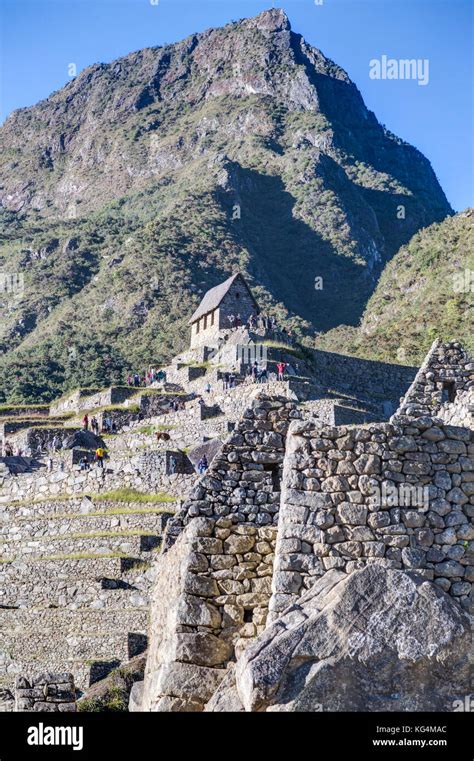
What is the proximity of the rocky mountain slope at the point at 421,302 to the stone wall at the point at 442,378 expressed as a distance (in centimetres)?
4332

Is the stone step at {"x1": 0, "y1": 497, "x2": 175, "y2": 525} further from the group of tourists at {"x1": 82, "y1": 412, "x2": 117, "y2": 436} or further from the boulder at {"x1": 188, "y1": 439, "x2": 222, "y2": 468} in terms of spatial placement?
the group of tourists at {"x1": 82, "y1": 412, "x2": 117, "y2": 436}

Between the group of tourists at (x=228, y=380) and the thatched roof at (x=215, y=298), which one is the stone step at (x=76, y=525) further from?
the thatched roof at (x=215, y=298)

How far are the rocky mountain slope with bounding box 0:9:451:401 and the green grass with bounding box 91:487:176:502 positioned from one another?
47795 millimetres

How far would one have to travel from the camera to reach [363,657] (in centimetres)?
798

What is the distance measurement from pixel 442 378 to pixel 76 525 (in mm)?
22721

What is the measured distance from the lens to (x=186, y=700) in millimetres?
8984

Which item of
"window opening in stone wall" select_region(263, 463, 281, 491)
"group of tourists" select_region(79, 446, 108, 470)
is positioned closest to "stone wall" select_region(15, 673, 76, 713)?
"window opening in stone wall" select_region(263, 463, 281, 491)

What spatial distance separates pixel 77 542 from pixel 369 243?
12555 cm

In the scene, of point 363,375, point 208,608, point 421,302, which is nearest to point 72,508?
point 208,608

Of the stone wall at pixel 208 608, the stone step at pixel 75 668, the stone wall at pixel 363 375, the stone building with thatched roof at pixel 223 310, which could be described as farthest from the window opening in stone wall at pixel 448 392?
the stone building with thatched roof at pixel 223 310

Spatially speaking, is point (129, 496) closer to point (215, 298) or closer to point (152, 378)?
point (152, 378)

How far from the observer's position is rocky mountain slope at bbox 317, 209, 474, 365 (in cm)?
6844

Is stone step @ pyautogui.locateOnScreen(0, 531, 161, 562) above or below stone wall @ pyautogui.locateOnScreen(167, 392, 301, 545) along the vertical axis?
below

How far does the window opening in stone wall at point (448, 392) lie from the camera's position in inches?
453
